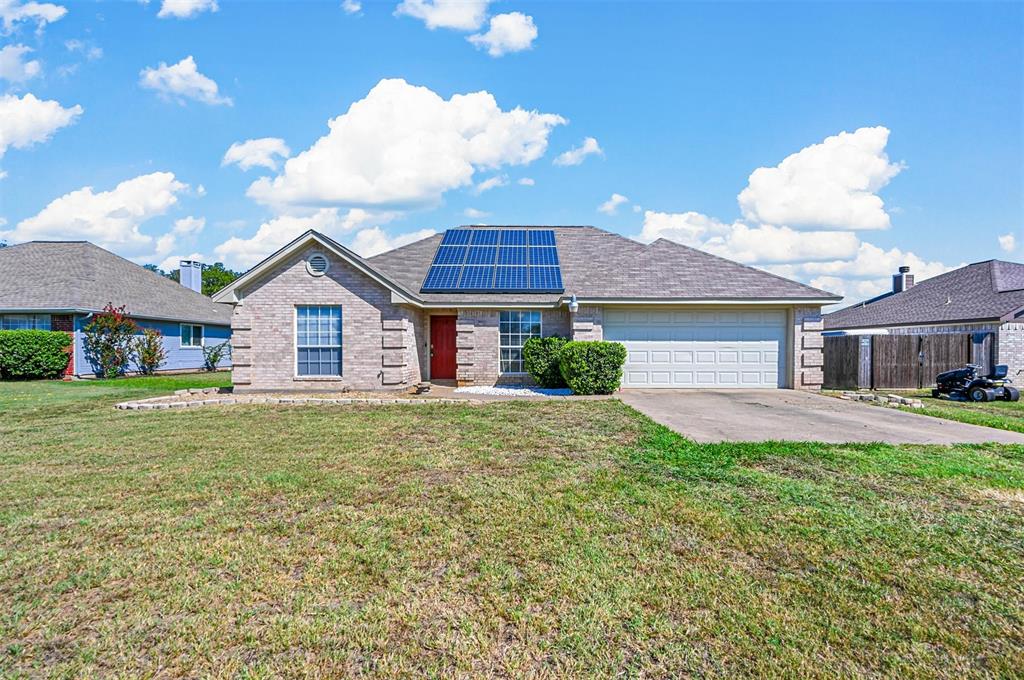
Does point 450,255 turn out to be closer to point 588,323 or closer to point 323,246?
point 323,246

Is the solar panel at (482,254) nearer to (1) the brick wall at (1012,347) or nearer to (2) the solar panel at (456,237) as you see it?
(2) the solar panel at (456,237)

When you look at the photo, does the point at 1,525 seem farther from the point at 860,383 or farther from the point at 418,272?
the point at 860,383

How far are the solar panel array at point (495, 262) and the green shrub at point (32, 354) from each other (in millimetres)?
14081

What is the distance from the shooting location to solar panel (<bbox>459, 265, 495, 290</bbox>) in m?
16.6

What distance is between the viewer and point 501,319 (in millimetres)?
16250

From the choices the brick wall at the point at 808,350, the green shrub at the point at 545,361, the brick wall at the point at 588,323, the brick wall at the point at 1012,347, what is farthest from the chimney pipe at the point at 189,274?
the brick wall at the point at 1012,347

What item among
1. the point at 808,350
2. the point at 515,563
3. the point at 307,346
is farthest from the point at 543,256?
the point at 515,563

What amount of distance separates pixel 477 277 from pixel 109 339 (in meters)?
14.9

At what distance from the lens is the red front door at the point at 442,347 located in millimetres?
17484

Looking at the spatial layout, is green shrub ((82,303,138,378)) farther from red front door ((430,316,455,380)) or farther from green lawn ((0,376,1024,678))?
green lawn ((0,376,1024,678))

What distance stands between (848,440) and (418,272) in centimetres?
1346

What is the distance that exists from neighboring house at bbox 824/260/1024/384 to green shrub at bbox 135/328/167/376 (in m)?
26.4

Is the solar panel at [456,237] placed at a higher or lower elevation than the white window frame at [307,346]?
higher

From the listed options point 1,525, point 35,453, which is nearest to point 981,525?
point 1,525
